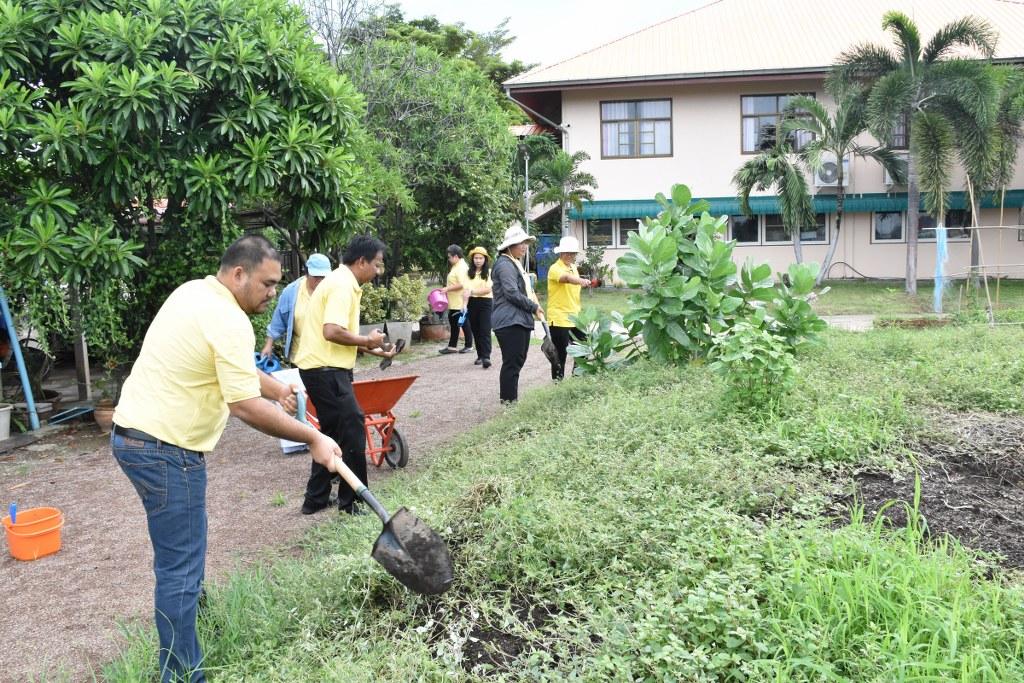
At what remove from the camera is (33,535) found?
5.07m

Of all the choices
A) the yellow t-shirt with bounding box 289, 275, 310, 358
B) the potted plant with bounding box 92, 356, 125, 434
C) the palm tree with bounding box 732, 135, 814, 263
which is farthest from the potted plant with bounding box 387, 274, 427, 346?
the palm tree with bounding box 732, 135, 814, 263

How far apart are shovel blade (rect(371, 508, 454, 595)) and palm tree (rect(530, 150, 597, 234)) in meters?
21.2

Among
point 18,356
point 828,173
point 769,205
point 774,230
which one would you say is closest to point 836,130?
point 828,173

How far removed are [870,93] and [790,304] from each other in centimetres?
1680

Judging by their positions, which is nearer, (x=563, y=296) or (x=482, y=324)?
(x=563, y=296)

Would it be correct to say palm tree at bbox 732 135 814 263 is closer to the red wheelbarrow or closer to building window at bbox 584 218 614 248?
building window at bbox 584 218 614 248

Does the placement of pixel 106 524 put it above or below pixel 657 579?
below

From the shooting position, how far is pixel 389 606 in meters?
3.68

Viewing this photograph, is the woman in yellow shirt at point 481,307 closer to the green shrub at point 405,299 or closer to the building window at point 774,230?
the green shrub at point 405,299

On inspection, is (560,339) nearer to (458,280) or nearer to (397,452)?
(397,452)

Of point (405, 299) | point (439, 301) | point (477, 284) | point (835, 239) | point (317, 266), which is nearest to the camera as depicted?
point (317, 266)

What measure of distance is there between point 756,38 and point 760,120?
320 centimetres

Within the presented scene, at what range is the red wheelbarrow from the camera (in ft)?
20.9

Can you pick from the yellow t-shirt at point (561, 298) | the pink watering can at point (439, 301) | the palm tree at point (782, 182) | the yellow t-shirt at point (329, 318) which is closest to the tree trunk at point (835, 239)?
the palm tree at point (782, 182)
